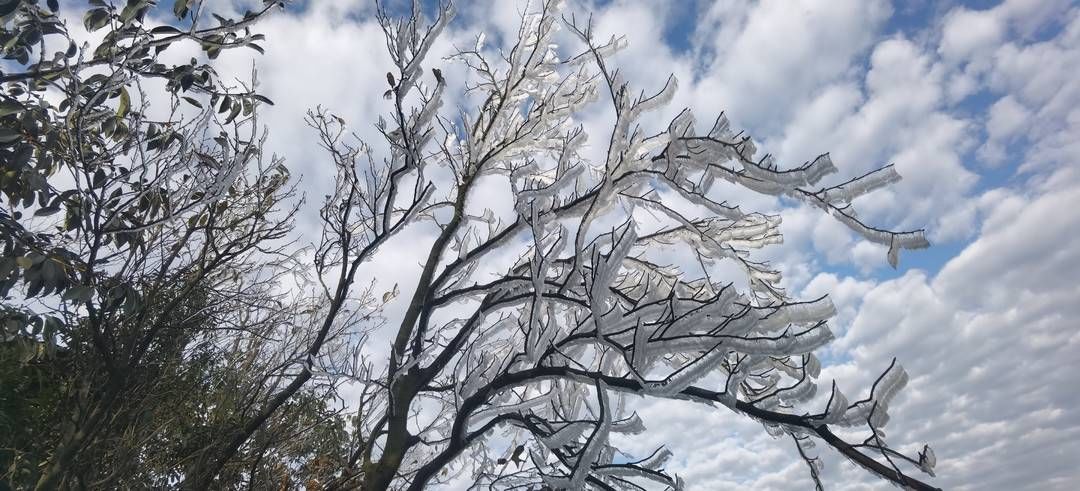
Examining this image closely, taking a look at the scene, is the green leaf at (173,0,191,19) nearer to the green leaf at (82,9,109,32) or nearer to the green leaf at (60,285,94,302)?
the green leaf at (82,9,109,32)

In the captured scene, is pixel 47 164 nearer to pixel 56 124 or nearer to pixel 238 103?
pixel 56 124

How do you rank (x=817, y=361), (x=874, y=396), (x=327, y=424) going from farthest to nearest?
1. (x=327, y=424)
2. (x=817, y=361)
3. (x=874, y=396)

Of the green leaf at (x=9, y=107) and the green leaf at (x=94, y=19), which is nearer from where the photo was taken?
the green leaf at (x=9, y=107)

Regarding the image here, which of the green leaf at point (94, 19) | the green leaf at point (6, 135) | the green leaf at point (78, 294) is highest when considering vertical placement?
the green leaf at point (94, 19)

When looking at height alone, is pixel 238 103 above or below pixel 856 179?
above

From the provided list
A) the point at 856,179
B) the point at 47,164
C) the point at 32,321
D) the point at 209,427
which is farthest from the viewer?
the point at 209,427

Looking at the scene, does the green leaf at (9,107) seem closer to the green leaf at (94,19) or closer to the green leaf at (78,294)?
the green leaf at (94,19)

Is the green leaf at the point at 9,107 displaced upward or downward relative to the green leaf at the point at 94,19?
downward

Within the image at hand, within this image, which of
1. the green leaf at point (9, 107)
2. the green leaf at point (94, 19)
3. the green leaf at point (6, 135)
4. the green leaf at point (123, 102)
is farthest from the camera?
the green leaf at point (123, 102)

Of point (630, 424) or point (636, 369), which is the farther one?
point (630, 424)

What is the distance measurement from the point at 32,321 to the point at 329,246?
270cm

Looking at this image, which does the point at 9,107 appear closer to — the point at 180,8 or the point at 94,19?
the point at 94,19

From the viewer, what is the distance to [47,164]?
3.79m

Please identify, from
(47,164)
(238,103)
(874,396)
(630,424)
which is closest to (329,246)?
(238,103)
